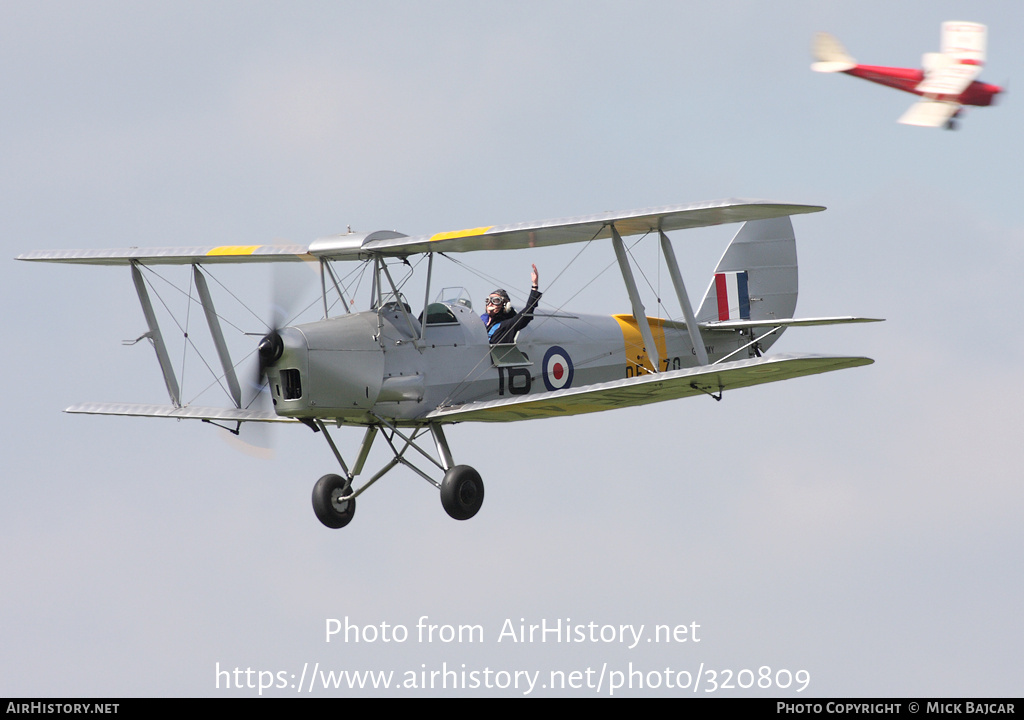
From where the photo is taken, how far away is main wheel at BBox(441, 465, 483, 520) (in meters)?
15.7

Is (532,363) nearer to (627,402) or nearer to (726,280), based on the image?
(627,402)

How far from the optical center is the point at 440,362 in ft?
53.9

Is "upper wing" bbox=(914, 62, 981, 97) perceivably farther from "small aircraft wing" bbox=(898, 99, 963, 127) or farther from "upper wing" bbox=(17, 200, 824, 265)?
"upper wing" bbox=(17, 200, 824, 265)

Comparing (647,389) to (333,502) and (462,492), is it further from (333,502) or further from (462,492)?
(333,502)

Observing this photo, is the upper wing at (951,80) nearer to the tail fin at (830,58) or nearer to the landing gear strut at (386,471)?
the tail fin at (830,58)

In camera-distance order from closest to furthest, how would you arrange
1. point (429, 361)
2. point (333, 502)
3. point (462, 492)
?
point (462, 492) < point (429, 361) < point (333, 502)

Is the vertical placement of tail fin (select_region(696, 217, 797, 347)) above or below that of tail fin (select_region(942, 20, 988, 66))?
below

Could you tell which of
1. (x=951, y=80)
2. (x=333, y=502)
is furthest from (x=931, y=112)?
(x=333, y=502)

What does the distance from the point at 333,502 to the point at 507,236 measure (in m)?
3.56

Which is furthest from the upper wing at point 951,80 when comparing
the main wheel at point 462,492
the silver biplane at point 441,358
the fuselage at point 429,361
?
the main wheel at point 462,492

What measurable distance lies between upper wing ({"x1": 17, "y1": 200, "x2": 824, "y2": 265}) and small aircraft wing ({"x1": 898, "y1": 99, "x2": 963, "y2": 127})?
225cm

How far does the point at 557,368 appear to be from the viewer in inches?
693

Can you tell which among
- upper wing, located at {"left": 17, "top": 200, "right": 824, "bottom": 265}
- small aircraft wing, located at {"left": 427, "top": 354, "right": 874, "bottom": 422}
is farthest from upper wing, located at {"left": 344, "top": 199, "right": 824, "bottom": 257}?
small aircraft wing, located at {"left": 427, "top": 354, "right": 874, "bottom": 422}

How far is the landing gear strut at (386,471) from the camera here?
15.8 m
